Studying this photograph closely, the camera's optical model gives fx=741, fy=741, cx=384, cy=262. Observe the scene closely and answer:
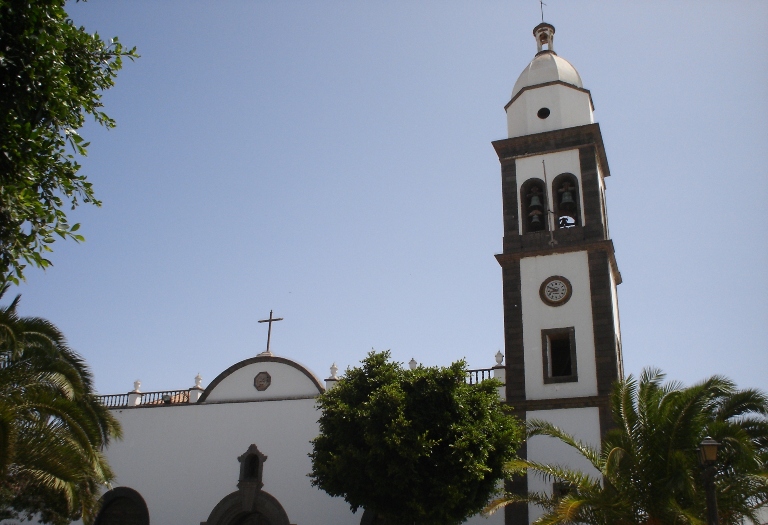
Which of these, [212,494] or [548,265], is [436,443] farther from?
[212,494]

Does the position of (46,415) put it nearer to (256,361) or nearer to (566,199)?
(256,361)

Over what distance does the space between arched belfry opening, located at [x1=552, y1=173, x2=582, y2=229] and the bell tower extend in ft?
0.09

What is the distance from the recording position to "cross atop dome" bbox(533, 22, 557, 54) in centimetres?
2298

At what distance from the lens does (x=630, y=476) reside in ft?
43.2

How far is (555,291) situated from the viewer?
19109 mm

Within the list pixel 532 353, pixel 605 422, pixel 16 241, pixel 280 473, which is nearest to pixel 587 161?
pixel 532 353

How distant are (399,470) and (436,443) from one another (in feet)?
2.94

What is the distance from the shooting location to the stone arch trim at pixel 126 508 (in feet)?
69.1

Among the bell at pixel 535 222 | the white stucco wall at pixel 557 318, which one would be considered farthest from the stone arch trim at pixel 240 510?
the bell at pixel 535 222

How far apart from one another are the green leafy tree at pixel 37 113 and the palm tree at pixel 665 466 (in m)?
9.15

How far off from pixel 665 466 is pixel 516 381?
19.5ft

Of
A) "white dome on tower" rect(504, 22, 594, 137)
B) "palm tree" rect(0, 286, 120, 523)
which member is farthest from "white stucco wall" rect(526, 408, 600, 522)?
"palm tree" rect(0, 286, 120, 523)

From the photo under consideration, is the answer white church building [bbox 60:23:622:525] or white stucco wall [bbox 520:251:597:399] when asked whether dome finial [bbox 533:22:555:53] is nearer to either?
white church building [bbox 60:23:622:525]

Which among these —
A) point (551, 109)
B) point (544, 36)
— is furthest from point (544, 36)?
point (551, 109)
